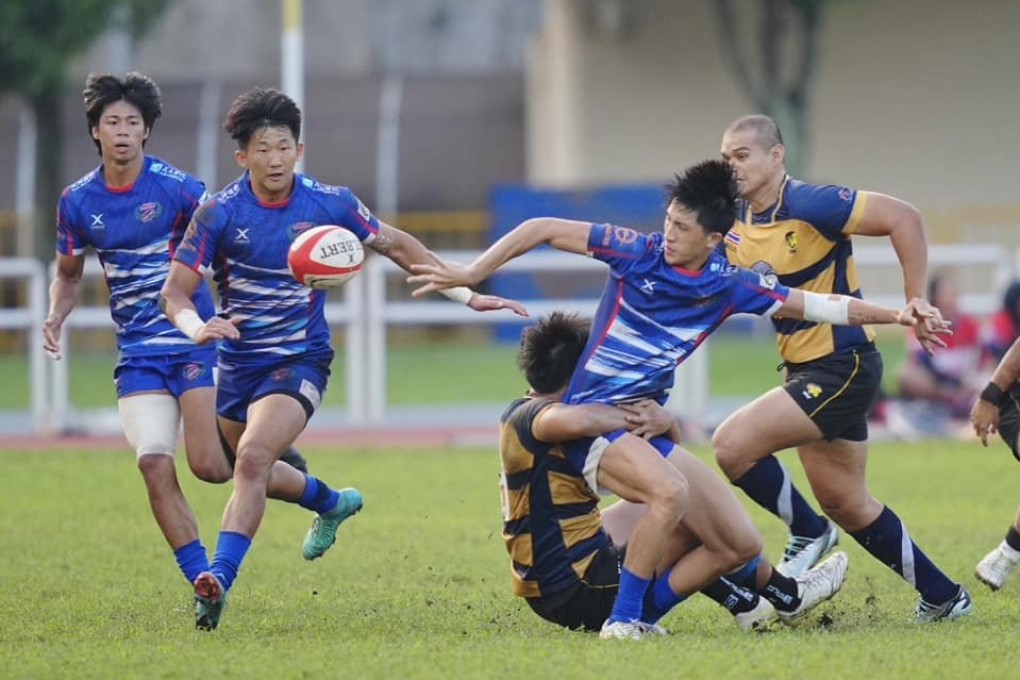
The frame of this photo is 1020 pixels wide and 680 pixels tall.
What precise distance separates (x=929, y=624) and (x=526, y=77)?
28.8 metres

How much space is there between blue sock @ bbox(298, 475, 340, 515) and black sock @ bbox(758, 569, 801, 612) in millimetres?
2447

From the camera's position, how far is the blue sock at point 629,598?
→ 23.9 ft

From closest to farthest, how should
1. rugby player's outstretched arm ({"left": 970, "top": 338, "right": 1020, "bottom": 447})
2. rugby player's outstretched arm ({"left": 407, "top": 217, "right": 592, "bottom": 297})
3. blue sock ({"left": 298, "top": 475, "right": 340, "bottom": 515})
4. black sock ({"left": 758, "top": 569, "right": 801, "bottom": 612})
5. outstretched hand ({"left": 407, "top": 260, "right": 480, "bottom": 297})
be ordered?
rugby player's outstretched arm ({"left": 407, "top": 217, "right": 592, "bottom": 297}), outstretched hand ({"left": 407, "top": 260, "right": 480, "bottom": 297}), black sock ({"left": 758, "top": 569, "right": 801, "bottom": 612}), rugby player's outstretched arm ({"left": 970, "top": 338, "right": 1020, "bottom": 447}), blue sock ({"left": 298, "top": 475, "right": 340, "bottom": 515})

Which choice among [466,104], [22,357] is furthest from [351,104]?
[22,357]

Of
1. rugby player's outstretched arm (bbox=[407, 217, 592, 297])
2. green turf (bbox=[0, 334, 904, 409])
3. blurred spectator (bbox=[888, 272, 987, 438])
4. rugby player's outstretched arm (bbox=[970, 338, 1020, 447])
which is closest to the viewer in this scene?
rugby player's outstretched arm (bbox=[407, 217, 592, 297])

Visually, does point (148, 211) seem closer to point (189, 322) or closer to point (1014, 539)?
point (189, 322)

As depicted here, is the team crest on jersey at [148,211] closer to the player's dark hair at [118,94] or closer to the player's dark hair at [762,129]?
the player's dark hair at [118,94]

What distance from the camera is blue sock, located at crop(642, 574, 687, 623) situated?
749 cm

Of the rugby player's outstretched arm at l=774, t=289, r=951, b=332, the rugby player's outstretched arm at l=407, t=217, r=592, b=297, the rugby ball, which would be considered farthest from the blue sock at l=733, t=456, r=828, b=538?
the rugby ball

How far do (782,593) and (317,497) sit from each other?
253 cm

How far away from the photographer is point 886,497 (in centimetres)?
1253

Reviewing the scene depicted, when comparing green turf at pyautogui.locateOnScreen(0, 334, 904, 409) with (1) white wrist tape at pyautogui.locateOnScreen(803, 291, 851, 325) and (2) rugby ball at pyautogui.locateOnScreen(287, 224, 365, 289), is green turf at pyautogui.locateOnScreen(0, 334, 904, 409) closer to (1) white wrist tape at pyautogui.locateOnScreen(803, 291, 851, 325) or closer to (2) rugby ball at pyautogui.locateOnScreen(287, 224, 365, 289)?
(1) white wrist tape at pyautogui.locateOnScreen(803, 291, 851, 325)

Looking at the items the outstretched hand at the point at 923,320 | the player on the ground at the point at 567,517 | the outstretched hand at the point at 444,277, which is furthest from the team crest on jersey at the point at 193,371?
the outstretched hand at the point at 923,320

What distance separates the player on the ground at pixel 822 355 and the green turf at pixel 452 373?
1059 cm
